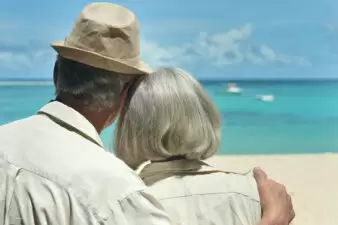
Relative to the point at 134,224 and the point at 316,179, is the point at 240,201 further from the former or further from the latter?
the point at 316,179

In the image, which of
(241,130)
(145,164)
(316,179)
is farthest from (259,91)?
(145,164)

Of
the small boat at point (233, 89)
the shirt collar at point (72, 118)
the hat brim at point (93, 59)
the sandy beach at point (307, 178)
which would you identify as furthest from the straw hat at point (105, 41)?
the small boat at point (233, 89)

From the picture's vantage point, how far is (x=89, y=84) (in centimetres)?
137

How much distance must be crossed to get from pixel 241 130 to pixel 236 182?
74.3ft

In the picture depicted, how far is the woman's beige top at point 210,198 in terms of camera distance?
170cm

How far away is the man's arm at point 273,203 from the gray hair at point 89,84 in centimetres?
48

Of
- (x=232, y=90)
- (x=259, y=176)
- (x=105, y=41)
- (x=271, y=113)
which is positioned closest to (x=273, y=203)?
(x=259, y=176)

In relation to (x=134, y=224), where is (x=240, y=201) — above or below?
below

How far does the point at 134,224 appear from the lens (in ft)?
3.80

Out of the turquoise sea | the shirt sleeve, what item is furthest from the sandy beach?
the turquoise sea

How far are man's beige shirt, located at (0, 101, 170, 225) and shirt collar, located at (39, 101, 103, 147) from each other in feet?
0.12

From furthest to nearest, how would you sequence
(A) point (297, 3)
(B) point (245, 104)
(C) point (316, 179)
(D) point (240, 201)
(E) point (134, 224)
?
(A) point (297, 3), (B) point (245, 104), (C) point (316, 179), (D) point (240, 201), (E) point (134, 224)

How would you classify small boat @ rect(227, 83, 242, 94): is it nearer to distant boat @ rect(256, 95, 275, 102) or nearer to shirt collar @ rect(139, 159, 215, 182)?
distant boat @ rect(256, 95, 275, 102)

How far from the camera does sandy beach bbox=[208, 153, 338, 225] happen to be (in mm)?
7168
